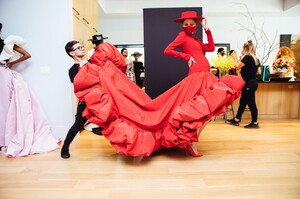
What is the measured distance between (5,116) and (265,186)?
2.85 m

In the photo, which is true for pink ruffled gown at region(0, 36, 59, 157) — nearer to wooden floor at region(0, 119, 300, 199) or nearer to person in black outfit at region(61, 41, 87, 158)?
wooden floor at region(0, 119, 300, 199)

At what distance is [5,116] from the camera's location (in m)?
2.98

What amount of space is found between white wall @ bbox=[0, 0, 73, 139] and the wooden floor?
0.82 metres

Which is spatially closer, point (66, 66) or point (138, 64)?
point (66, 66)

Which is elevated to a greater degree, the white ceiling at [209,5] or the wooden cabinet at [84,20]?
the white ceiling at [209,5]

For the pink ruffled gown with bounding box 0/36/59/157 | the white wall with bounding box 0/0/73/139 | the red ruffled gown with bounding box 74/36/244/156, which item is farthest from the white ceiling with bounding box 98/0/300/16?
the red ruffled gown with bounding box 74/36/244/156

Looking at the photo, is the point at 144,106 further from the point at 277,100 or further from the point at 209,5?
the point at 209,5

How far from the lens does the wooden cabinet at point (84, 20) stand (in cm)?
372

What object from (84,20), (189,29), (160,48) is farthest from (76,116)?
(84,20)

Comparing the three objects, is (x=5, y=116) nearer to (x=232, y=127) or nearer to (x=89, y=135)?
(x=89, y=135)

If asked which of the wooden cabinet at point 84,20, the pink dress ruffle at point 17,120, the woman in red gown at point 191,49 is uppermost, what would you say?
the wooden cabinet at point 84,20

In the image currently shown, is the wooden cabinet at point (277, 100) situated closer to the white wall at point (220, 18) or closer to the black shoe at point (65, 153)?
the white wall at point (220, 18)

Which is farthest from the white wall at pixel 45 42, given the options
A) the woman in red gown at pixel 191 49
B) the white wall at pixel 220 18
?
the white wall at pixel 220 18

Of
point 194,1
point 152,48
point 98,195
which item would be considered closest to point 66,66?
point 152,48
